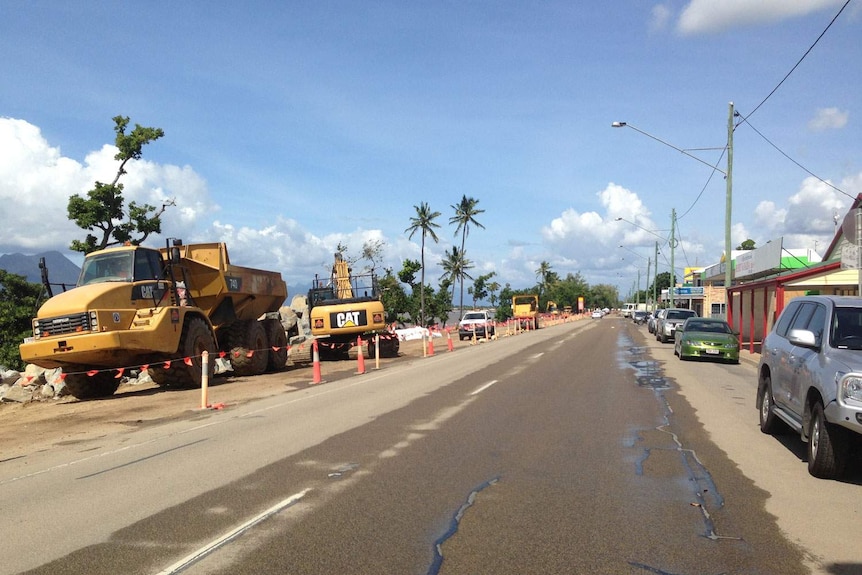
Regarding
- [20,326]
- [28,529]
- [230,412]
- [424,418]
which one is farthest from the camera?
[20,326]

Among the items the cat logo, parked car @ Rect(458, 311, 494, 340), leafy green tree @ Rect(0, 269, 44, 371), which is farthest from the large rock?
parked car @ Rect(458, 311, 494, 340)

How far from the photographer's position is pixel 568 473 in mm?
7609

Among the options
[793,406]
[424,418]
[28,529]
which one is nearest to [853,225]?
[793,406]

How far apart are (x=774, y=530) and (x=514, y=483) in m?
2.40

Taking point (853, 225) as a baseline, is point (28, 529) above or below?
below

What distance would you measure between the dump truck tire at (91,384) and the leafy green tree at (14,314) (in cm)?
1223

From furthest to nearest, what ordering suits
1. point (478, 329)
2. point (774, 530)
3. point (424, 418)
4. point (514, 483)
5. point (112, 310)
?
1. point (478, 329)
2. point (112, 310)
3. point (424, 418)
4. point (514, 483)
5. point (774, 530)

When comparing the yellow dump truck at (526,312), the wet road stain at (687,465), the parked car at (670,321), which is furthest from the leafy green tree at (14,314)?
the yellow dump truck at (526,312)

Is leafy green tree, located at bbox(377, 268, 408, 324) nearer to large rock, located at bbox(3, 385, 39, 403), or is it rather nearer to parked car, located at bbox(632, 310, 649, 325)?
parked car, located at bbox(632, 310, 649, 325)

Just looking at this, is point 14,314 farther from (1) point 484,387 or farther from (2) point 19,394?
(1) point 484,387

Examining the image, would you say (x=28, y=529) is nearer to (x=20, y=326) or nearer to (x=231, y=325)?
(x=231, y=325)

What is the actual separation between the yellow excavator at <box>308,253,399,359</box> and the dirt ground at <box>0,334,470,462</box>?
3.38 meters

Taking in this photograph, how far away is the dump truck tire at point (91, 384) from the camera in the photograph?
1680cm

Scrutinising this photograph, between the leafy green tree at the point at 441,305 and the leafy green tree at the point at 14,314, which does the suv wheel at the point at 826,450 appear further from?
the leafy green tree at the point at 441,305
